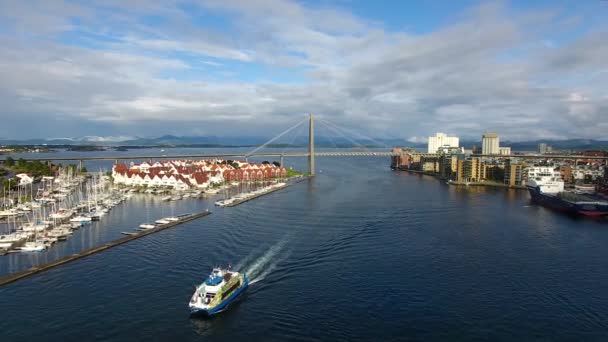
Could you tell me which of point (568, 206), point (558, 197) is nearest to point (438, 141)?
point (558, 197)

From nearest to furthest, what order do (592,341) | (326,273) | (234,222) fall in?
(592,341)
(326,273)
(234,222)

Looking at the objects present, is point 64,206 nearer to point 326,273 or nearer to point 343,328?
point 326,273

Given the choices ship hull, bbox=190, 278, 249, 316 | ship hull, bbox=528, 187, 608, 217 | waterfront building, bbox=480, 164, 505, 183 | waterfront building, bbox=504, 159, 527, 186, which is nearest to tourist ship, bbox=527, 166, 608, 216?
ship hull, bbox=528, 187, 608, 217

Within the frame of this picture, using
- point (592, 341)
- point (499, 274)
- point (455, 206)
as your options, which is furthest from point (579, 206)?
point (592, 341)

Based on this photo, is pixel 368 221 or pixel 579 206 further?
pixel 579 206

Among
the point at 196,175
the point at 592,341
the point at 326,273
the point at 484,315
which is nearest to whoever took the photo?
the point at 592,341

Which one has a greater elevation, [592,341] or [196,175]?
[196,175]
